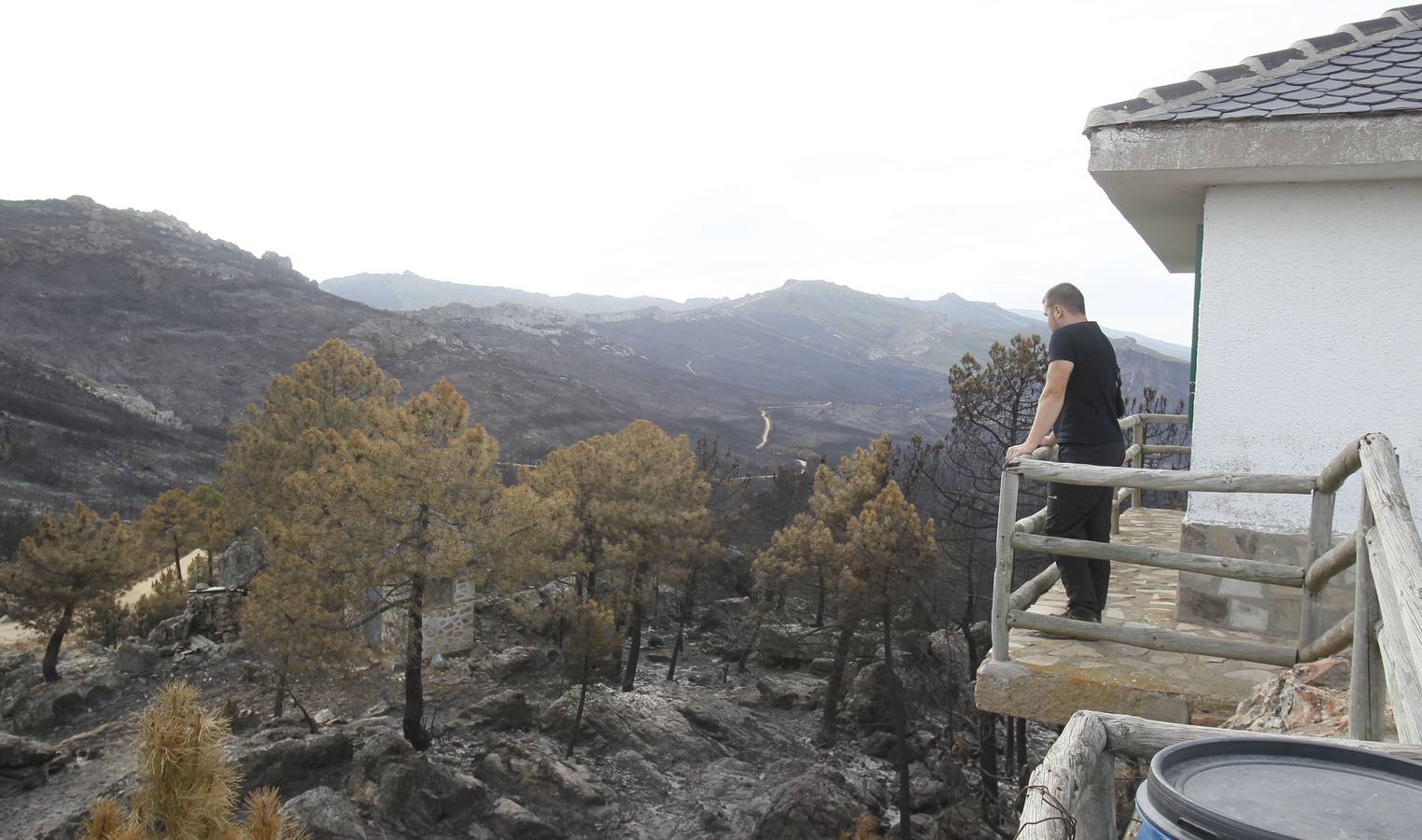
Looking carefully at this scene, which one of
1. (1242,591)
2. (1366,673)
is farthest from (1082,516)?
(1366,673)

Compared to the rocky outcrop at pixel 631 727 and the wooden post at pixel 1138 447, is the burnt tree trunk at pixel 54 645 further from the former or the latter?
the wooden post at pixel 1138 447

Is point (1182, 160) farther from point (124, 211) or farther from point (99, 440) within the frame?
point (124, 211)

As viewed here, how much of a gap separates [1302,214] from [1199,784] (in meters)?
4.44

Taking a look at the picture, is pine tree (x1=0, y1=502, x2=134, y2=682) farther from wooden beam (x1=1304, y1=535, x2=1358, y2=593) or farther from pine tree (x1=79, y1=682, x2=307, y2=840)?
wooden beam (x1=1304, y1=535, x2=1358, y2=593)

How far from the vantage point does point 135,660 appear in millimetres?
19594

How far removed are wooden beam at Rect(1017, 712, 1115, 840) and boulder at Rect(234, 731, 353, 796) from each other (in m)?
15.5

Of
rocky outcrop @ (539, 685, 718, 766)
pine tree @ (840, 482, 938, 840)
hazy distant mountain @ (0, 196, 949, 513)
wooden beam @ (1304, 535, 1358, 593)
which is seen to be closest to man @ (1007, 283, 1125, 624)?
wooden beam @ (1304, 535, 1358, 593)

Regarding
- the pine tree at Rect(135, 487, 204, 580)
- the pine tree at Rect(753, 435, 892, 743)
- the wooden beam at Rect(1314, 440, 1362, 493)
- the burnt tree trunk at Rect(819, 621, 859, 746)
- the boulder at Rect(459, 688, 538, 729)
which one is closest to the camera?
the wooden beam at Rect(1314, 440, 1362, 493)

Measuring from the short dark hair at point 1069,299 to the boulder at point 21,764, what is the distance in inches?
712

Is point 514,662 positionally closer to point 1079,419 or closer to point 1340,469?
point 1079,419

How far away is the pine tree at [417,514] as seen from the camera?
15.0 meters

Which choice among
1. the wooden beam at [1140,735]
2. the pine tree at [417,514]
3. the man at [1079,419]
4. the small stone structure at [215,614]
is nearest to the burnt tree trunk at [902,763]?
the pine tree at [417,514]

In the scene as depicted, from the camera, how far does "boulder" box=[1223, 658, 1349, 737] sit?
2.63 metres

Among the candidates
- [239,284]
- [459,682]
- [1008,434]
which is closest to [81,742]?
[459,682]
